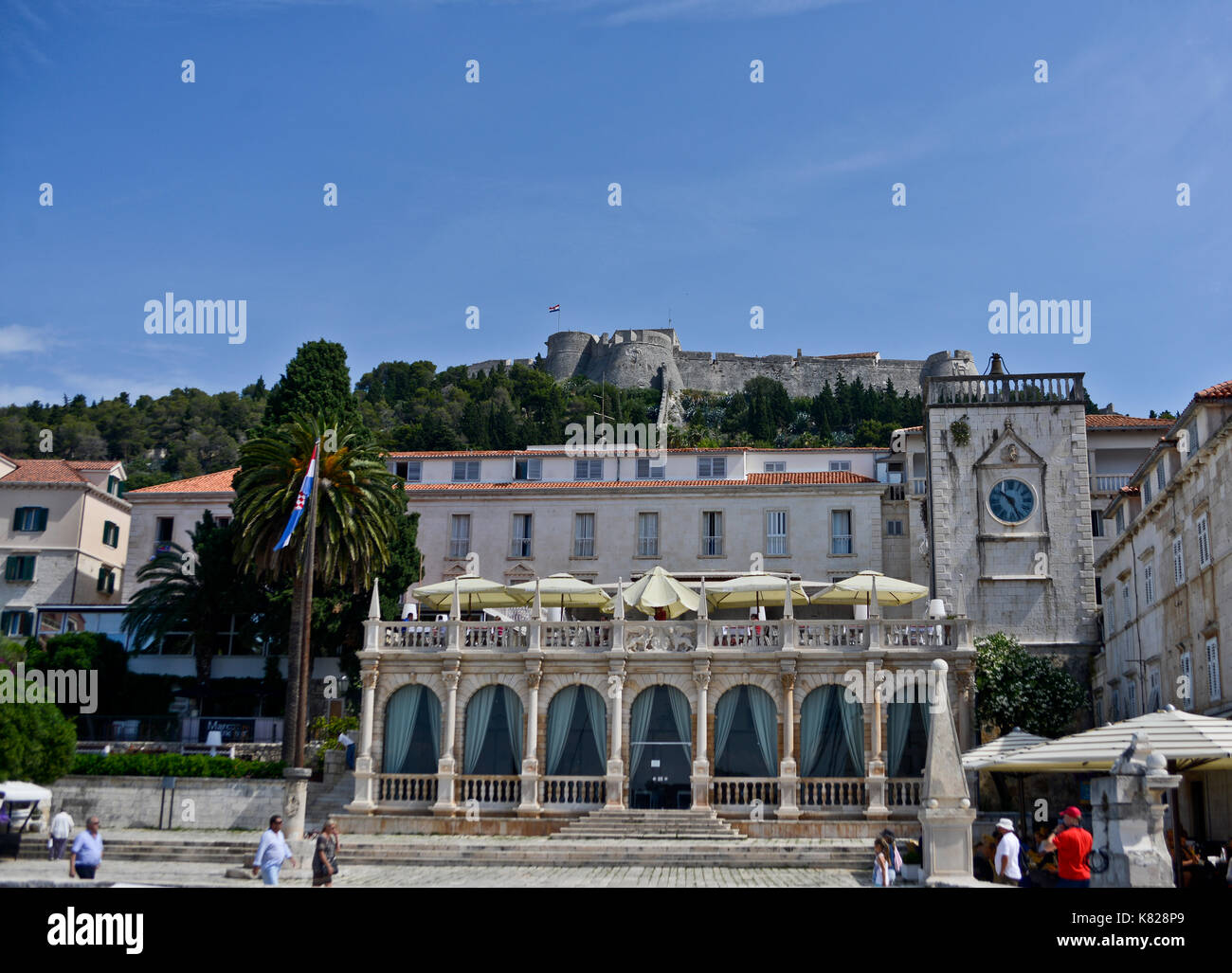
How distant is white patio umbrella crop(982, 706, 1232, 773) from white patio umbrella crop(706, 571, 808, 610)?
43.5ft

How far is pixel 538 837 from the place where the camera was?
110 feet

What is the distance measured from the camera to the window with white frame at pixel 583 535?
180ft

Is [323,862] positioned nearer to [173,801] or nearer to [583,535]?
[173,801]

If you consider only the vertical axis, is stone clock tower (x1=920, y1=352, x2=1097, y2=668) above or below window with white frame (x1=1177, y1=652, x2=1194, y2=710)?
above

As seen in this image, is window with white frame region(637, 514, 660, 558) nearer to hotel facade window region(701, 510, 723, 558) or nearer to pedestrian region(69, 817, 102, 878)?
hotel facade window region(701, 510, 723, 558)

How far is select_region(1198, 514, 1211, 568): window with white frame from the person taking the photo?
30453 mm

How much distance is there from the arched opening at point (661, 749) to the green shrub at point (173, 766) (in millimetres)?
11770

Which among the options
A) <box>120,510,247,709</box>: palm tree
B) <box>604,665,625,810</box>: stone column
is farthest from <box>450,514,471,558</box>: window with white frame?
<box>604,665,625,810</box>: stone column

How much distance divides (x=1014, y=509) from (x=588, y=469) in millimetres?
21472

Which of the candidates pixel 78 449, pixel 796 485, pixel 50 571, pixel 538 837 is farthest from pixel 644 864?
pixel 78 449

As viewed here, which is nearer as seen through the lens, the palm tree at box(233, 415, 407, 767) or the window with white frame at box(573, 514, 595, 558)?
the palm tree at box(233, 415, 407, 767)

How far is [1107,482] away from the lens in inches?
2378

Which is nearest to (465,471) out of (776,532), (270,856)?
(776,532)
